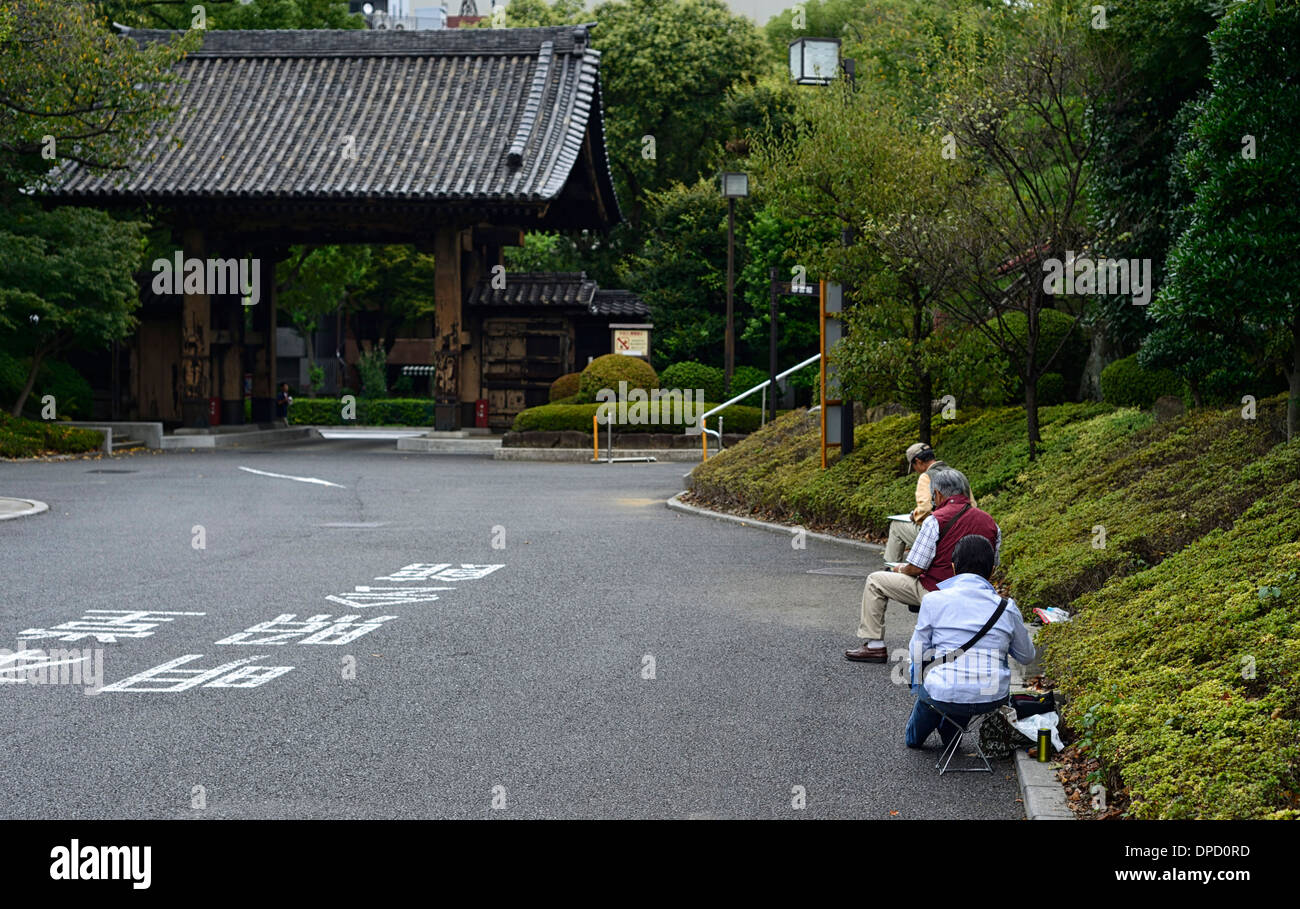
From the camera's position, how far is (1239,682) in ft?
21.0

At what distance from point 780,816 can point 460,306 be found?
1131 inches

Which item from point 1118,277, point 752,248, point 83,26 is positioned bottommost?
point 1118,277

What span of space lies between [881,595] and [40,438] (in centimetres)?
2405

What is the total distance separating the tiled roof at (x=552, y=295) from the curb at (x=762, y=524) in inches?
531

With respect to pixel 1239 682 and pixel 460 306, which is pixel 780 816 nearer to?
pixel 1239 682

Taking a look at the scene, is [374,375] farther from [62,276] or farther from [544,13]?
[62,276]

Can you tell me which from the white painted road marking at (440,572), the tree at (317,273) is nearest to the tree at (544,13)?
the tree at (317,273)

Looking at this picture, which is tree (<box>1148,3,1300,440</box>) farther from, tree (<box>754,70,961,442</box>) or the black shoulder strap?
tree (<box>754,70,961,442</box>)

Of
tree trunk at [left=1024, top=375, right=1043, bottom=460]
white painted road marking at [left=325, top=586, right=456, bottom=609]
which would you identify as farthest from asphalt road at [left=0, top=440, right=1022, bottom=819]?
tree trunk at [left=1024, top=375, right=1043, bottom=460]

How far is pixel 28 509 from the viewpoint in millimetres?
18062

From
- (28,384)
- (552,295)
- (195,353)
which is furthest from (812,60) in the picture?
(28,384)

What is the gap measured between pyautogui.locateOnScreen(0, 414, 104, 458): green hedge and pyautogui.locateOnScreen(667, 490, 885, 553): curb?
1453cm

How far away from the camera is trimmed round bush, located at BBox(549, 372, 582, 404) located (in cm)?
3359
